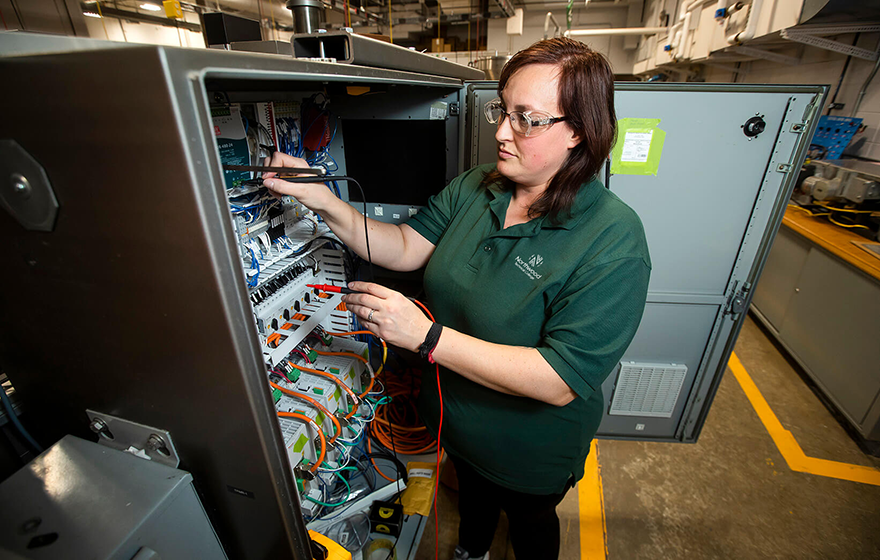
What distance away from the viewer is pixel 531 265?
82cm

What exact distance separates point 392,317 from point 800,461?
7.76 feet

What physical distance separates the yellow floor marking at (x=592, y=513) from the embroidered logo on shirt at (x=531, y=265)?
52.9 inches

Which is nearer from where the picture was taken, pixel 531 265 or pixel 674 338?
pixel 531 265

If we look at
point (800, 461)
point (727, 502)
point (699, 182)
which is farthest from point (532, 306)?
point (800, 461)

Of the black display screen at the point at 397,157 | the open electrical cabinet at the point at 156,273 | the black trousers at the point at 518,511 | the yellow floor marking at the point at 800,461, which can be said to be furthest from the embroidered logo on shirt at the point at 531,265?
the yellow floor marking at the point at 800,461

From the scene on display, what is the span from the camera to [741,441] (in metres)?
2.06

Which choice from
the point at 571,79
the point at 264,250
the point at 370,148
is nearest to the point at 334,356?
the point at 264,250

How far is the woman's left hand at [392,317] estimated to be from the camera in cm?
77

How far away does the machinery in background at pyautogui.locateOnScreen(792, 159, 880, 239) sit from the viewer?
7.22 feet

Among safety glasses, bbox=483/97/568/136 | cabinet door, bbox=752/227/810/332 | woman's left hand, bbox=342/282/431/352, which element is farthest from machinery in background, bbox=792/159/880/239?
woman's left hand, bbox=342/282/431/352

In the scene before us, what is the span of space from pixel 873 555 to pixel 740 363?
1.29 m

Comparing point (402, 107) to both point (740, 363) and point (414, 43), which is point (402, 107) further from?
point (414, 43)

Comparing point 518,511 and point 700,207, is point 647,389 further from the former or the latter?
point 518,511

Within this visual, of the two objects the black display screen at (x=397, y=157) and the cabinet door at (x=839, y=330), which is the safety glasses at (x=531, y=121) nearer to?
the black display screen at (x=397, y=157)
